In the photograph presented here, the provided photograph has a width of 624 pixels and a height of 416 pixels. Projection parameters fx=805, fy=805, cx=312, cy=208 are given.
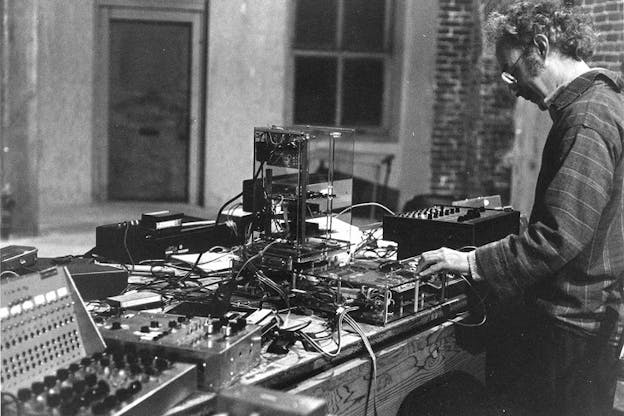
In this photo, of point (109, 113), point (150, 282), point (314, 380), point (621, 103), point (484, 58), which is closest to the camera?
point (314, 380)

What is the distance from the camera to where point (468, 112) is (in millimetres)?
8328

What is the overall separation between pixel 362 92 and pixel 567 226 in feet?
22.0

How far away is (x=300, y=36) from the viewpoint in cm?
850

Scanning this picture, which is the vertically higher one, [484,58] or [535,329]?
[484,58]

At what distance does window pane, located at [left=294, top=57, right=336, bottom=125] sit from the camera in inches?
336

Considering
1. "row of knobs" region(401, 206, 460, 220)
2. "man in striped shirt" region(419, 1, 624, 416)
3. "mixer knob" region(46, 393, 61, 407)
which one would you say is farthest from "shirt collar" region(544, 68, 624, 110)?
"mixer knob" region(46, 393, 61, 407)

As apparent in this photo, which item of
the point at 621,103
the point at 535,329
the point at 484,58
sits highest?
the point at 484,58

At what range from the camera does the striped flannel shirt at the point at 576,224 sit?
2.02 meters

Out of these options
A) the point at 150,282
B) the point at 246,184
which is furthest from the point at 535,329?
the point at 150,282

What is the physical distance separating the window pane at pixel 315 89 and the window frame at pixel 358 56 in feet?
0.14

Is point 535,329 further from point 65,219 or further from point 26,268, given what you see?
point 65,219

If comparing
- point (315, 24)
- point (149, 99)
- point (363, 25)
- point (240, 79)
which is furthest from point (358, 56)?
point (149, 99)

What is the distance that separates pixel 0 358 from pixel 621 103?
64.0 inches

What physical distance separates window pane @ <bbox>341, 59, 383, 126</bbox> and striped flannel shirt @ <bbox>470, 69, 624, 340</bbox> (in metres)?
6.46
